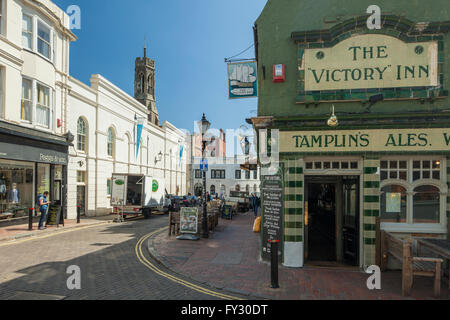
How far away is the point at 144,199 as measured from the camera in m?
19.5

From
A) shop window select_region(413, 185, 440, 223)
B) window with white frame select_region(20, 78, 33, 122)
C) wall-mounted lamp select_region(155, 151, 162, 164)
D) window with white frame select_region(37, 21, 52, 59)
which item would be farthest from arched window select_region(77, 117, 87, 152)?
shop window select_region(413, 185, 440, 223)

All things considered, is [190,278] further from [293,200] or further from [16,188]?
[16,188]

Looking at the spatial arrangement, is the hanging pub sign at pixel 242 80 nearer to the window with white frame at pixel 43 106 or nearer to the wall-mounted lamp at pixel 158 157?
the window with white frame at pixel 43 106

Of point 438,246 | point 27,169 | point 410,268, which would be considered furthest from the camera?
point 27,169

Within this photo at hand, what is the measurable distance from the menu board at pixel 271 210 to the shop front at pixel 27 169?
12.0 meters

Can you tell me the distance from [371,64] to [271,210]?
5.01 metres

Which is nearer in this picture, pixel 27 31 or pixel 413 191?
pixel 413 191

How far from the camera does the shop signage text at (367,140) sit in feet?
25.2

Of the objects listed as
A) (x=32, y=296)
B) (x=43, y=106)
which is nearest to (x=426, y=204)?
(x=32, y=296)

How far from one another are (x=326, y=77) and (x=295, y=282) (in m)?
5.63

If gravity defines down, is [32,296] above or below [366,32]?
below

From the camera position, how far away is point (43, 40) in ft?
52.4

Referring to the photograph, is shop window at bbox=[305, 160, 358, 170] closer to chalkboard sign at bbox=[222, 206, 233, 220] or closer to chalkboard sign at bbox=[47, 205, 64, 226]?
chalkboard sign at bbox=[222, 206, 233, 220]

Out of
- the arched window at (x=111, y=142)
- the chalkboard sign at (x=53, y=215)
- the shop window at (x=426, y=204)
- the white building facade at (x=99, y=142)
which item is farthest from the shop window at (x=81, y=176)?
the shop window at (x=426, y=204)
